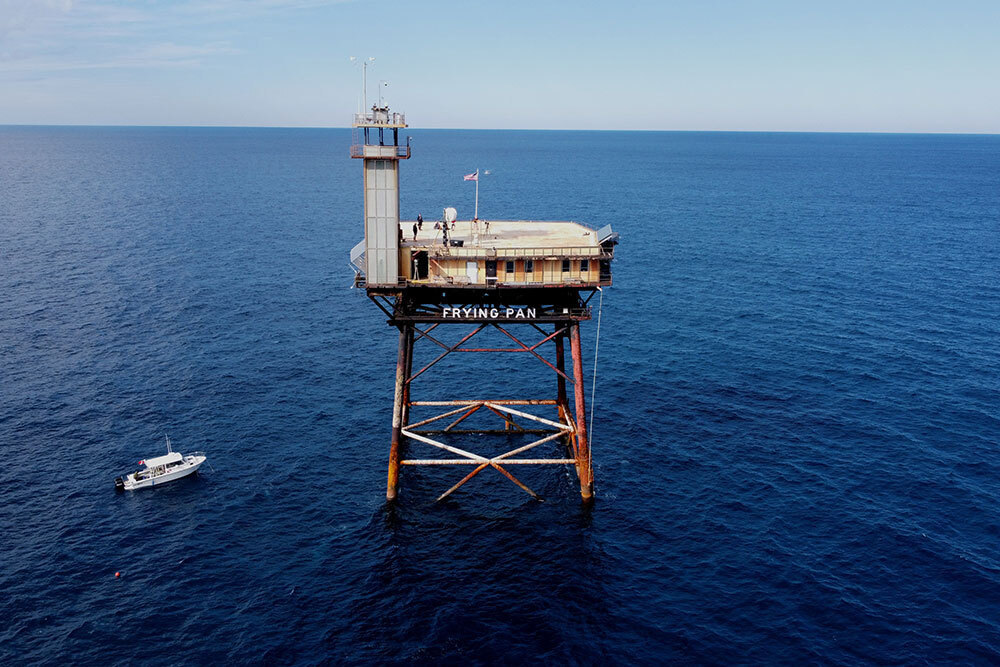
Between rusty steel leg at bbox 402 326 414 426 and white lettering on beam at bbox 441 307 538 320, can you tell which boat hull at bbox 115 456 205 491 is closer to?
rusty steel leg at bbox 402 326 414 426

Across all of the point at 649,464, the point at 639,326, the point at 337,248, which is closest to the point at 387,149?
the point at 649,464

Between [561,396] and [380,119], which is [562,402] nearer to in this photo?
[561,396]

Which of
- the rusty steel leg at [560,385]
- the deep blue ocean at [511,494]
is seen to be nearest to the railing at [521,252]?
the rusty steel leg at [560,385]

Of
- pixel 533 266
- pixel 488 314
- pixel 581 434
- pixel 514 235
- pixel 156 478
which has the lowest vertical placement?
pixel 156 478

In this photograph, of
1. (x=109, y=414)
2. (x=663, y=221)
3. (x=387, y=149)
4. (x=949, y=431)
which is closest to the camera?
(x=387, y=149)

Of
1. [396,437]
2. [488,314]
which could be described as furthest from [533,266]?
[396,437]

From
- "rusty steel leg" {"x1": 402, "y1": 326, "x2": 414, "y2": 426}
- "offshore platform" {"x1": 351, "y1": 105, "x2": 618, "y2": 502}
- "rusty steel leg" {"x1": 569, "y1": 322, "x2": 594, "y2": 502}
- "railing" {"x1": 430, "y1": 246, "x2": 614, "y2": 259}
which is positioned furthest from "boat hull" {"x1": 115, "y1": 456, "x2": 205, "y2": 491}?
"rusty steel leg" {"x1": 569, "y1": 322, "x2": 594, "y2": 502}

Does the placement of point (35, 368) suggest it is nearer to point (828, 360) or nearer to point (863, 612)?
point (863, 612)
